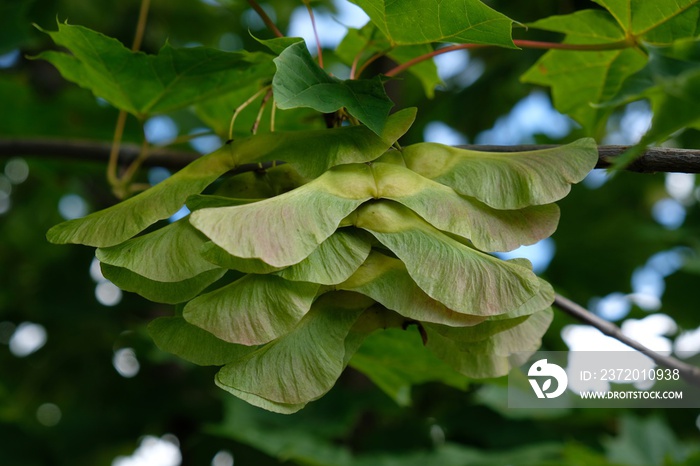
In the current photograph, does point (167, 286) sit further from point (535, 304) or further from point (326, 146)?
point (535, 304)

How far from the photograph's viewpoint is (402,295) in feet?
2.96

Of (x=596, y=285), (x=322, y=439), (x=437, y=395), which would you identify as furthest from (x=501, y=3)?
(x=322, y=439)

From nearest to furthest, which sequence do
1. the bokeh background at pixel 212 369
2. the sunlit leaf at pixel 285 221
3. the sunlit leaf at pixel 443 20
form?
the sunlit leaf at pixel 285 221 < the sunlit leaf at pixel 443 20 < the bokeh background at pixel 212 369

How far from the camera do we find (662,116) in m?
0.73

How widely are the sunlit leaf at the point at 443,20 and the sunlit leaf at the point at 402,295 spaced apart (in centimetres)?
38

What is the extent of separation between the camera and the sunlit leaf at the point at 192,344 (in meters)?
0.93

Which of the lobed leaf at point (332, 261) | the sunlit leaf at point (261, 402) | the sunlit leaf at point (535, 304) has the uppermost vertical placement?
the lobed leaf at point (332, 261)

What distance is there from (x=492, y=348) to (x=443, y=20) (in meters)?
0.47

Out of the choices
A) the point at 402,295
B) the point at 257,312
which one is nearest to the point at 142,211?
the point at 257,312

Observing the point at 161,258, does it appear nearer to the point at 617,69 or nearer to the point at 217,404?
the point at 617,69

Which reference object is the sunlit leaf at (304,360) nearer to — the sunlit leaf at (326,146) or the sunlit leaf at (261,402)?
the sunlit leaf at (261,402)

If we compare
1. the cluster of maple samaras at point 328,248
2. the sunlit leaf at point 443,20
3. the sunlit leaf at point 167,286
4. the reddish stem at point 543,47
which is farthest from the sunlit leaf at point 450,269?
Result: the reddish stem at point 543,47

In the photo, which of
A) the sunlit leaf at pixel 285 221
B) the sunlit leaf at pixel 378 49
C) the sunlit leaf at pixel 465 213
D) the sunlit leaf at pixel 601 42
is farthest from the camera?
the sunlit leaf at pixel 378 49

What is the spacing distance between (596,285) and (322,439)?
132 centimetres
